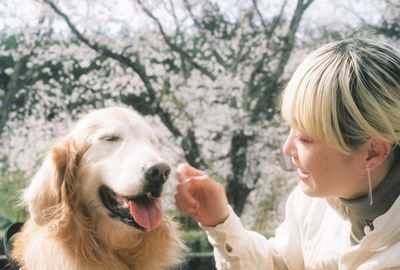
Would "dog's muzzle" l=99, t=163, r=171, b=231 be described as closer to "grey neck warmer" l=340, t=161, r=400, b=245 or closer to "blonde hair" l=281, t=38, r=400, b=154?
"blonde hair" l=281, t=38, r=400, b=154

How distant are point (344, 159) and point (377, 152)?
0.27ft

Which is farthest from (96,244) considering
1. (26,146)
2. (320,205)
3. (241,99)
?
(241,99)

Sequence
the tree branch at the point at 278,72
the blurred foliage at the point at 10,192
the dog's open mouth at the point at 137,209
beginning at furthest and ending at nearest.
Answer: the tree branch at the point at 278,72 < the blurred foliage at the point at 10,192 < the dog's open mouth at the point at 137,209

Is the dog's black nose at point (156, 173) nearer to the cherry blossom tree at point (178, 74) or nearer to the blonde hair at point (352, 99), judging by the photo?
the blonde hair at point (352, 99)

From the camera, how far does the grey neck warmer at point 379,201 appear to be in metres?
1.27

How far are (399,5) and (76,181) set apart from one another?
3.39 m

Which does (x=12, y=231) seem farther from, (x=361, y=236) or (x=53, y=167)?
(x=361, y=236)

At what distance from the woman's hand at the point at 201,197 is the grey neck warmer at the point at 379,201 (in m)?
0.35

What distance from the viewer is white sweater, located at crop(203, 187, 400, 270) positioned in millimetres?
1252

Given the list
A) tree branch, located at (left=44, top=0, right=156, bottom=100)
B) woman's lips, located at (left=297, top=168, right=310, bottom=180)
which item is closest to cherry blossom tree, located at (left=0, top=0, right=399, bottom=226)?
tree branch, located at (left=44, top=0, right=156, bottom=100)

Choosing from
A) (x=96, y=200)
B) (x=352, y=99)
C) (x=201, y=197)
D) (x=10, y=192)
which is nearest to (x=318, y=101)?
(x=352, y=99)

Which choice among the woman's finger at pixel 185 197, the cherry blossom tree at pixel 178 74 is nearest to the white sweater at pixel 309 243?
the woman's finger at pixel 185 197

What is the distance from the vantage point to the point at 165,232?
161 cm

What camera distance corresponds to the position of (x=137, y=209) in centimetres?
144
